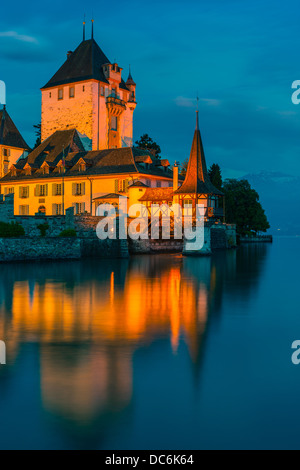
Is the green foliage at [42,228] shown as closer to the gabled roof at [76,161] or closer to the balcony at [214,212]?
the gabled roof at [76,161]

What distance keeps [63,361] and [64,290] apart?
12891mm

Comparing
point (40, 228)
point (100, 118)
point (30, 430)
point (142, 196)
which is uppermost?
point (100, 118)

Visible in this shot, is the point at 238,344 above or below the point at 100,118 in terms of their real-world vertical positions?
below

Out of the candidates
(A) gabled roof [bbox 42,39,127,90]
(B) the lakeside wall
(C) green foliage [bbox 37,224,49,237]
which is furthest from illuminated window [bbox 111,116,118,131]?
(C) green foliage [bbox 37,224,49,237]

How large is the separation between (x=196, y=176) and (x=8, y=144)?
30.9 meters

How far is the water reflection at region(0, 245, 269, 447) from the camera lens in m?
7.94

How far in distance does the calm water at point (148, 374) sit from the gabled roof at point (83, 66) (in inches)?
2541

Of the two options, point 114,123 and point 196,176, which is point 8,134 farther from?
point 196,176

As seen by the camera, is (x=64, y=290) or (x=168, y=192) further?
(x=168, y=192)

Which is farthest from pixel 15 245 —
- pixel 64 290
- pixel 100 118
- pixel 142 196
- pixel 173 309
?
pixel 100 118

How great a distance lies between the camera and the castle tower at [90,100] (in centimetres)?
7894

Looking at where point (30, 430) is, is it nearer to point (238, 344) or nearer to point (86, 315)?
point (238, 344)

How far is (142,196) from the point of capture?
65.5 metres

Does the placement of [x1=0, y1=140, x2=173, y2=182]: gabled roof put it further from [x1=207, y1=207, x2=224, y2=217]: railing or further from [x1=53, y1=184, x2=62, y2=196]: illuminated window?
[x1=207, y1=207, x2=224, y2=217]: railing
